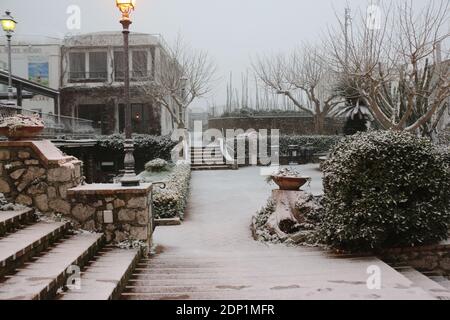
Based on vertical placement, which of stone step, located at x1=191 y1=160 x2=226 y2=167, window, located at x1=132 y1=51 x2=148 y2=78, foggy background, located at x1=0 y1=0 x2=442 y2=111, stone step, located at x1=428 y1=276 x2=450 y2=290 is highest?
foggy background, located at x1=0 y1=0 x2=442 y2=111

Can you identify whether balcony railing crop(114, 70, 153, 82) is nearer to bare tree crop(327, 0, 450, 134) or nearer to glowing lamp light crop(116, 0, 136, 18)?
bare tree crop(327, 0, 450, 134)

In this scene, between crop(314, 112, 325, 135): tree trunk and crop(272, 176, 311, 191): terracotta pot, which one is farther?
crop(314, 112, 325, 135): tree trunk

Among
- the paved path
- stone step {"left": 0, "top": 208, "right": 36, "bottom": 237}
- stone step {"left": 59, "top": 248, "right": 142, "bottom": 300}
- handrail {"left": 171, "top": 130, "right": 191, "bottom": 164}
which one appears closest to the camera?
stone step {"left": 59, "top": 248, "right": 142, "bottom": 300}

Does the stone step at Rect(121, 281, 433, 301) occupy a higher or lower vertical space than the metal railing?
lower

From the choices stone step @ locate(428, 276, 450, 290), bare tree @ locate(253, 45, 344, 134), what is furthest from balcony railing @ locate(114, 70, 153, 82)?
stone step @ locate(428, 276, 450, 290)

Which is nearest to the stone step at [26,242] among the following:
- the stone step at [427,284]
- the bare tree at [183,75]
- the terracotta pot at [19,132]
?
the terracotta pot at [19,132]

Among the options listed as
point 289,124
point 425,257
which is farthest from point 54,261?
point 289,124

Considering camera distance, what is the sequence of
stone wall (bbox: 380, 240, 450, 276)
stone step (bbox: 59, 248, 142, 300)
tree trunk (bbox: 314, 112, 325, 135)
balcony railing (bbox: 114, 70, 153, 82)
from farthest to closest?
balcony railing (bbox: 114, 70, 153, 82) < tree trunk (bbox: 314, 112, 325, 135) < stone wall (bbox: 380, 240, 450, 276) < stone step (bbox: 59, 248, 142, 300)

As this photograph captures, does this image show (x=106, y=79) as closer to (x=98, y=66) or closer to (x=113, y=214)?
(x=98, y=66)

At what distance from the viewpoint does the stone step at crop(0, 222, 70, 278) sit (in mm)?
3449

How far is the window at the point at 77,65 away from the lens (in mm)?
27875

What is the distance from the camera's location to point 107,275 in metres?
3.85

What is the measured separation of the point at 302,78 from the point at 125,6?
19.4 m

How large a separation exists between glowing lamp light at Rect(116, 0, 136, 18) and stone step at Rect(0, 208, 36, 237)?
2.96 m
